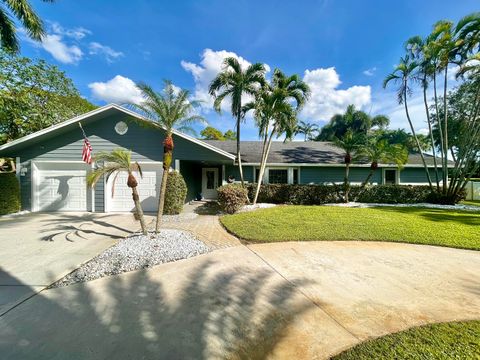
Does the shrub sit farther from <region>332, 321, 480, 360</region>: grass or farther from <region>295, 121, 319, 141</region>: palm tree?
<region>295, 121, 319, 141</region>: palm tree

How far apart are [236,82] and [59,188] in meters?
10.2

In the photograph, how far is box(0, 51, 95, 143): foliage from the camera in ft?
46.6

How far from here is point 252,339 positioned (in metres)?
2.41

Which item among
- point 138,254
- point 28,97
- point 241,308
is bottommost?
point 241,308

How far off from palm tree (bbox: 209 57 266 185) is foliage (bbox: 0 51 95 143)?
43.6ft

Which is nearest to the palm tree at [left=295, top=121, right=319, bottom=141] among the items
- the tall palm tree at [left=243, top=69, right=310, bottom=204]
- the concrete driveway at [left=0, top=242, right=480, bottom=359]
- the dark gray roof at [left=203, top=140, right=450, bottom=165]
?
the dark gray roof at [left=203, top=140, right=450, bottom=165]

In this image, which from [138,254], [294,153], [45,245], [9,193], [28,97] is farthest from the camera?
[294,153]

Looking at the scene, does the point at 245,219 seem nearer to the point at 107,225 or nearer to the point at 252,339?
the point at 107,225

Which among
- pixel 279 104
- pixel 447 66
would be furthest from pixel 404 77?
pixel 279 104

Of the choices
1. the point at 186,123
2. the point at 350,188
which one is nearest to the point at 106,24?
the point at 186,123

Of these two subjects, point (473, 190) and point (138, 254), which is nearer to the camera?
point (138, 254)

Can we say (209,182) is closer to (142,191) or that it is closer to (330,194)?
(142,191)

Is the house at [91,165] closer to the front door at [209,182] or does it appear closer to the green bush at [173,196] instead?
the green bush at [173,196]

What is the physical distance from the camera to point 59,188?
1046cm
